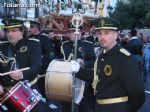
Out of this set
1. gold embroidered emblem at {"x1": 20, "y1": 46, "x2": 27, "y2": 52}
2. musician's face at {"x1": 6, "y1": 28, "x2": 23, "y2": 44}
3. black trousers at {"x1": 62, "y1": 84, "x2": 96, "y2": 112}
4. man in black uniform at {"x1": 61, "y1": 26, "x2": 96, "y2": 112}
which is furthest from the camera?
man in black uniform at {"x1": 61, "y1": 26, "x2": 96, "y2": 112}

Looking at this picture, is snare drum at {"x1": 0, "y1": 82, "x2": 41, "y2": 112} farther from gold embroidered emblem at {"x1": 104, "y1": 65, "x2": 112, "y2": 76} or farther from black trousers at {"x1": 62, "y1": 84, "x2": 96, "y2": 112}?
black trousers at {"x1": 62, "y1": 84, "x2": 96, "y2": 112}

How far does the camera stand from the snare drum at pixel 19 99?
5406mm

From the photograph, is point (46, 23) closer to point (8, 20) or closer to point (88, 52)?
point (88, 52)

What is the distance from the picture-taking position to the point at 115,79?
15.4 ft

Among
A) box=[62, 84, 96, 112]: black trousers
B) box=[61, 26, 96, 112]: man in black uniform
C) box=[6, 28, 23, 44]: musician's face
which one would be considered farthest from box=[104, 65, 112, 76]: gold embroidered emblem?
box=[61, 26, 96, 112]: man in black uniform

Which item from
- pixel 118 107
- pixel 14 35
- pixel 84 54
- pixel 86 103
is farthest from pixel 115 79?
pixel 84 54

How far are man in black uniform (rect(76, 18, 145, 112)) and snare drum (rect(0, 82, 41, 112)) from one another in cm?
98

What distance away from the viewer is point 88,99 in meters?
8.27

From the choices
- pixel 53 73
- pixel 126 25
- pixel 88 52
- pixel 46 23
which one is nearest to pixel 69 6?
pixel 46 23

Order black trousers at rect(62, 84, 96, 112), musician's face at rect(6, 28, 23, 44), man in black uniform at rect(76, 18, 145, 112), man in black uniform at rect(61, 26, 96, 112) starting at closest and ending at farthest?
man in black uniform at rect(76, 18, 145, 112) → musician's face at rect(6, 28, 23, 44) → black trousers at rect(62, 84, 96, 112) → man in black uniform at rect(61, 26, 96, 112)

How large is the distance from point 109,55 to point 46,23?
2125 cm

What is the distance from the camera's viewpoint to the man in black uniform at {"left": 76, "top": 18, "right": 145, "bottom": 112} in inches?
183

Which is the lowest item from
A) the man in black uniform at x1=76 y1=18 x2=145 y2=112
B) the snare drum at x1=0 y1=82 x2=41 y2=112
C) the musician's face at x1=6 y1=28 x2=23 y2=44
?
the snare drum at x1=0 y1=82 x2=41 y2=112

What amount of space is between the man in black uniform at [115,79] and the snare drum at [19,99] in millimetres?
978
